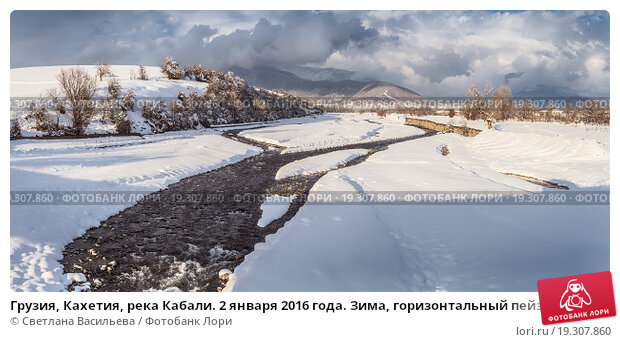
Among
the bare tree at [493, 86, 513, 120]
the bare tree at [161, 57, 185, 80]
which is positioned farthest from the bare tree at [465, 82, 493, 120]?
the bare tree at [161, 57, 185, 80]

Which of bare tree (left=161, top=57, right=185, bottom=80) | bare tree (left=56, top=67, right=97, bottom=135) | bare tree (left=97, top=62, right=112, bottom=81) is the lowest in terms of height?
bare tree (left=56, top=67, right=97, bottom=135)

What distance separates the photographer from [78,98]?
2884 cm

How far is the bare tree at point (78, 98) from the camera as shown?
28250mm

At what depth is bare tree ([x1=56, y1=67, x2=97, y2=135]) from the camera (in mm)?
28250
